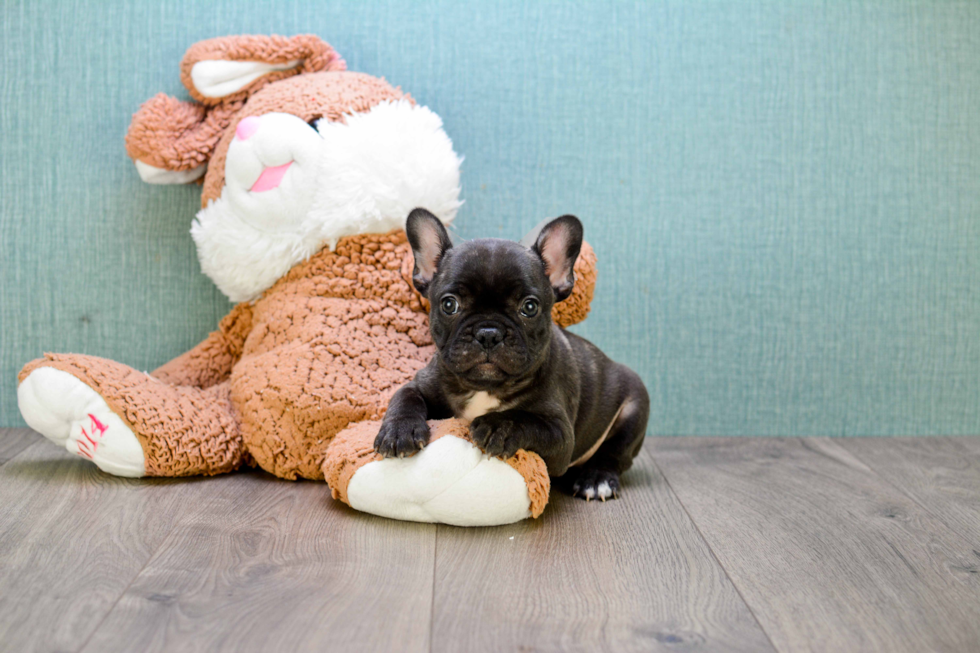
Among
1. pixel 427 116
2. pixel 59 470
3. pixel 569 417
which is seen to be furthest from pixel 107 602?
pixel 427 116

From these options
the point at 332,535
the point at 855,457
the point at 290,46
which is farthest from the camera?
the point at 855,457

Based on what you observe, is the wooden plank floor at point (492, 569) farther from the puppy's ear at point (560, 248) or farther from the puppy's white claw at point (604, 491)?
the puppy's ear at point (560, 248)

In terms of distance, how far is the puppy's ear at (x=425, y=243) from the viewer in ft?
5.67

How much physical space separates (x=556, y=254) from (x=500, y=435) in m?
0.42

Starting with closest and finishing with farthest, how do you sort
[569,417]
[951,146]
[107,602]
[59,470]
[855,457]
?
1. [107,602]
2. [569,417]
3. [59,470]
4. [855,457]
5. [951,146]

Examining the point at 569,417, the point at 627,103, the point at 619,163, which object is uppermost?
the point at 627,103

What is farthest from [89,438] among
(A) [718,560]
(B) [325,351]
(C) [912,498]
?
(C) [912,498]

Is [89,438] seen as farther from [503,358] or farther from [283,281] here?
[503,358]

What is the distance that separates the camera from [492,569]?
1.45 m

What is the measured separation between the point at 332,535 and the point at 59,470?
83cm

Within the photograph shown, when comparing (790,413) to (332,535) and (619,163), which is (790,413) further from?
(332,535)

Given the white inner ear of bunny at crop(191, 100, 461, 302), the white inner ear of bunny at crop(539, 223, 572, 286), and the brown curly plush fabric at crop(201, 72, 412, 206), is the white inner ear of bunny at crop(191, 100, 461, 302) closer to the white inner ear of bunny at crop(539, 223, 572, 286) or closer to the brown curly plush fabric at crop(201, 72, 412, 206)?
the brown curly plush fabric at crop(201, 72, 412, 206)

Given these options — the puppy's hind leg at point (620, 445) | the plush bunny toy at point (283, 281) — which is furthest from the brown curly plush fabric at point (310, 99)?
the puppy's hind leg at point (620, 445)

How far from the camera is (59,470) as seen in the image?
77.4 inches
